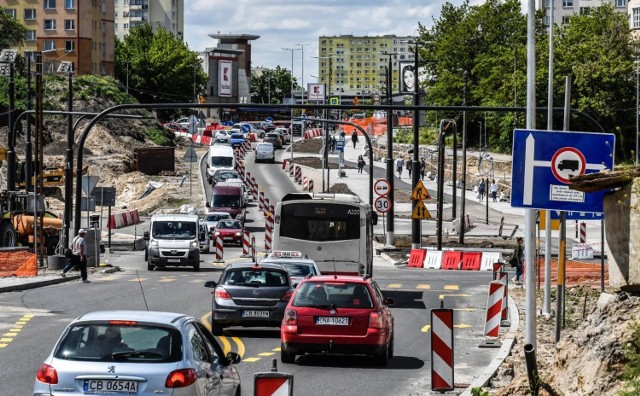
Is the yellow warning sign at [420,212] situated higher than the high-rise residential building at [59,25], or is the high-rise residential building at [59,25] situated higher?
the high-rise residential building at [59,25]

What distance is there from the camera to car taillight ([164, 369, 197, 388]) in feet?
41.8

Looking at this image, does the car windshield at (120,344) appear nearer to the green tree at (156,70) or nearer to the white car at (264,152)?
the white car at (264,152)

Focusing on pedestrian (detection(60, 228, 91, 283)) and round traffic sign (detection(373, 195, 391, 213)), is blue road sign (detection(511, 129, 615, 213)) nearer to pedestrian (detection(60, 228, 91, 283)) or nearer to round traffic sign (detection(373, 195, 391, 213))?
pedestrian (detection(60, 228, 91, 283))

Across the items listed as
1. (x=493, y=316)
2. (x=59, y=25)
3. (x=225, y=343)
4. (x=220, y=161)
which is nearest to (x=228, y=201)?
(x=220, y=161)

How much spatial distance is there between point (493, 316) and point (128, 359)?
1344 cm

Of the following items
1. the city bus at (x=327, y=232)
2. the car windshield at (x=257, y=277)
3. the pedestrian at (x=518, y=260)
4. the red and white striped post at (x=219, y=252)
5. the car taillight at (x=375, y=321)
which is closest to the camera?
the car taillight at (x=375, y=321)

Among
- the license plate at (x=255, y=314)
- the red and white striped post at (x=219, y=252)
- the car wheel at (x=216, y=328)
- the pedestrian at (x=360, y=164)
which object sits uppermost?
the pedestrian at (x=360, y=164)

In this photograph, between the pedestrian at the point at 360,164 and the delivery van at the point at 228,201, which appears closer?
the delivery van at the point at 228,201

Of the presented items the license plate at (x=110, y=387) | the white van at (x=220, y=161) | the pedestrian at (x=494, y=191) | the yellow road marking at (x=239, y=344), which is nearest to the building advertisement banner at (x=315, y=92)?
the white van at (x=220, y=161)

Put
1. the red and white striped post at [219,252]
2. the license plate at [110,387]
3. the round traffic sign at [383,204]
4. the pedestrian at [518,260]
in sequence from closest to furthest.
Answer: the license plate at [110,387]
the pedestrian at [518,260]
the red and white striped post at [219,252]
the round traffic sign at [383,204]

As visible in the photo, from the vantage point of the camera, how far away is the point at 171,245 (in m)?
48.8

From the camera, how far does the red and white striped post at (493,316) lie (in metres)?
25.3

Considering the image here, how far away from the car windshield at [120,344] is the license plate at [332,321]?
29.2 ft

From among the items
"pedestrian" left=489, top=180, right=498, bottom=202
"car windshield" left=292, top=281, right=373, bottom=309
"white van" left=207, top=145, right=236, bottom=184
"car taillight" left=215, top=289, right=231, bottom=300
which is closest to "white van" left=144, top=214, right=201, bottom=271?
"car taillight" left=215, top=289, right=231, bottom=300
